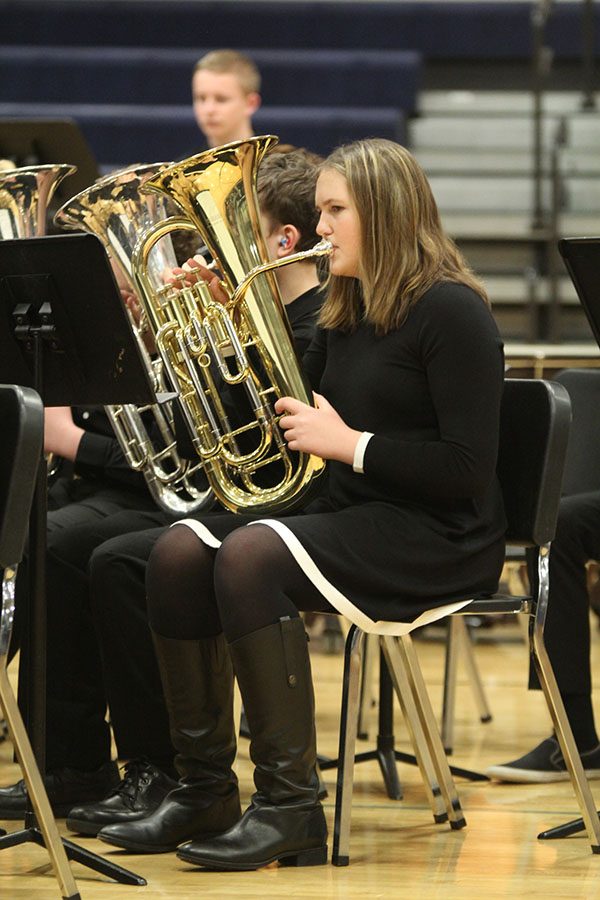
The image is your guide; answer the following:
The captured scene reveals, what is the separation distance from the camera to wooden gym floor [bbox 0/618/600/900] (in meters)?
2.38

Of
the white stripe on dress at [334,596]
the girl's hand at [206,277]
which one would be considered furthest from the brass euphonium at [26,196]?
the white stripe on dress at [334,596]

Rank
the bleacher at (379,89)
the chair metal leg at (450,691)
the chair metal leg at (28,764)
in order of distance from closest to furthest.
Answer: the chair metal leg at (28,764) < the chair metal leg at (450,691) < the bleacher at (379,89)

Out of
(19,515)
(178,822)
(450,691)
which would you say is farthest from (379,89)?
(19,515)

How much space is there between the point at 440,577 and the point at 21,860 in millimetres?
898

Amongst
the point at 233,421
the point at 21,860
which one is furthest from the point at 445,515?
the point at 21,860

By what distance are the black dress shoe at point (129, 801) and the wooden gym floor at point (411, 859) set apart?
39 mm

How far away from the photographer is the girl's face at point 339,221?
258 cm

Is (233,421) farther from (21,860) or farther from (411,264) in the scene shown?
(21,860)

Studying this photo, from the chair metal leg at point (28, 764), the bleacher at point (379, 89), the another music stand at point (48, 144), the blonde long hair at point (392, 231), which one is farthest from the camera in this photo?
the bleacher at point (379, 89)

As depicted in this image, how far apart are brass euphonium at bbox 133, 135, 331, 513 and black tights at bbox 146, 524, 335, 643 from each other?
0.45 ft

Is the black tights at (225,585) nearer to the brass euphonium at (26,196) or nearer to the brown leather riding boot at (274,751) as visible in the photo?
the brown leather riding boot at (274,751)

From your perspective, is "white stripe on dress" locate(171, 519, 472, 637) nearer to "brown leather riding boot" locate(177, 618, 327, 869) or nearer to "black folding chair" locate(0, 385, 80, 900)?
"brown leather riding boot" locate(177, 618, 327, 869)

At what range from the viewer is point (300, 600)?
2.49m

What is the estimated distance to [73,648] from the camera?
9.75 feet
